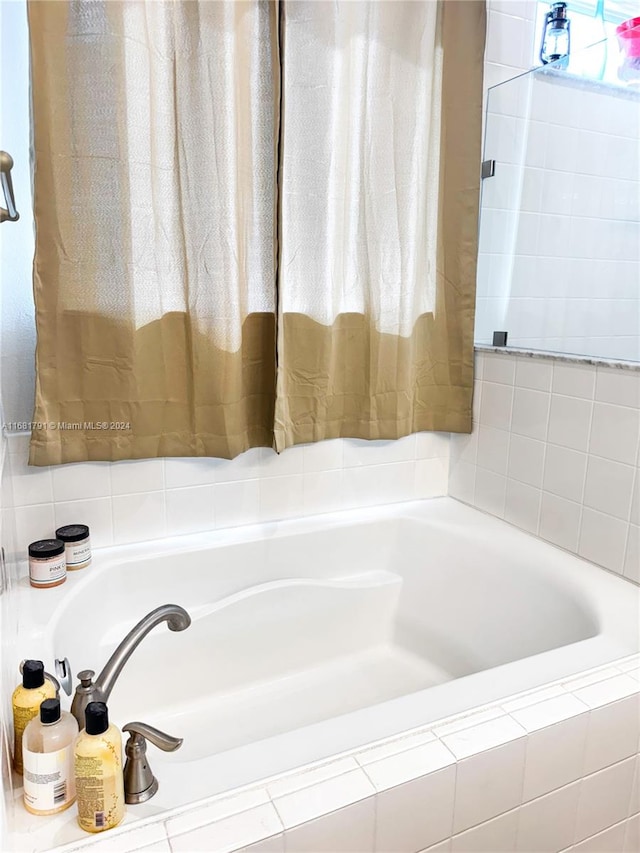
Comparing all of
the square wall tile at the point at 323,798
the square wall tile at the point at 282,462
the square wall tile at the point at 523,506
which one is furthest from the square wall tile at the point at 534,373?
the square wall tile at the point at 323,798

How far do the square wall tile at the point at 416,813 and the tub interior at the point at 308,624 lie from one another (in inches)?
23.2

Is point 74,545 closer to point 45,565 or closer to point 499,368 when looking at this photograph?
point 45,565

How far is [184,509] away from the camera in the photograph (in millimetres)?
1594

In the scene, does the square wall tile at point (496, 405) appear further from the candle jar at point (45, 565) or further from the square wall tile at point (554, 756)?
the candle jar at point (45, 565)

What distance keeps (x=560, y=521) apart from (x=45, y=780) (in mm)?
1279

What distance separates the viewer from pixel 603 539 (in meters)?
1.46

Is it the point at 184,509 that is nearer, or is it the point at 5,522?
the point at 5,522

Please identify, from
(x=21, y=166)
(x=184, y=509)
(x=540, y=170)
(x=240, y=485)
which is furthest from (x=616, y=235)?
(x=21, y=166)

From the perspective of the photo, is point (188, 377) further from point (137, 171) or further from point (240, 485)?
point (137, 171)

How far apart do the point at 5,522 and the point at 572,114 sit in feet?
6.32

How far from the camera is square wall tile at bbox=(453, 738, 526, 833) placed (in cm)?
86

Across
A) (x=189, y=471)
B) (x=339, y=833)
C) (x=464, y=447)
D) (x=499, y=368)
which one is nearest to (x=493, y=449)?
(x=464, y=447)

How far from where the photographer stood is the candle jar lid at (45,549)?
1.31 metres

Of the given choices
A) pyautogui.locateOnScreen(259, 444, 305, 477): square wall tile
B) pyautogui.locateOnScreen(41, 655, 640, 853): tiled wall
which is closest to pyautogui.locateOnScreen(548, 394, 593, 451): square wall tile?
pyautogui.locateOnScreen(41, 655, 640, 853): tiled wall
